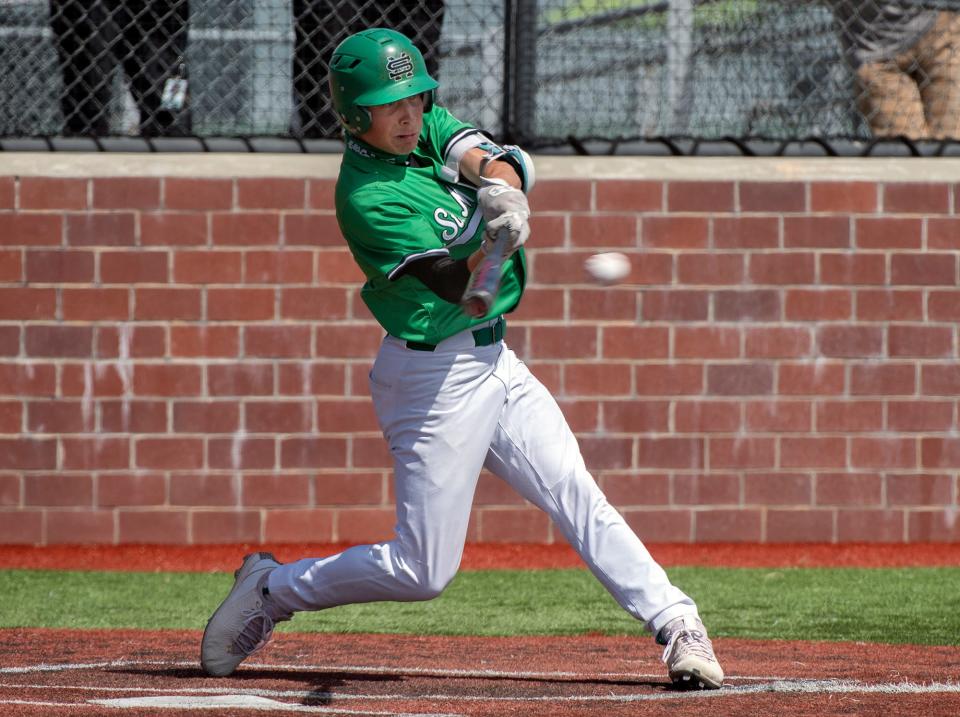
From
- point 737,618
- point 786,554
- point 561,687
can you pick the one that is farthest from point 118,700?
point 786,554

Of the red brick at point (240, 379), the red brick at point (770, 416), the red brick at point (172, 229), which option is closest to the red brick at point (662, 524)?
the red brick at point (770, 416)

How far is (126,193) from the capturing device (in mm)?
7234

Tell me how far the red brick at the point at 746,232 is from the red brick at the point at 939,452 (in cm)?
127

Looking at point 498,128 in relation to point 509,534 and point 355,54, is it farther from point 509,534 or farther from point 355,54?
point 355,54

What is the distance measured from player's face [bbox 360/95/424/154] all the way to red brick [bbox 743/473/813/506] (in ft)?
13.2

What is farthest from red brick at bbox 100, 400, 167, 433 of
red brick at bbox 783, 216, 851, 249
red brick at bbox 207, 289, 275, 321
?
red brick at bbox 783, 216, 851, 249

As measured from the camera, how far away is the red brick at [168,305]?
23.7 feet

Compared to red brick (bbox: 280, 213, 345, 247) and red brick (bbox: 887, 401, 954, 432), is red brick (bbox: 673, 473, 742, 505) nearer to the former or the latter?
red brick (bbox: 887, 401, 954, 432)

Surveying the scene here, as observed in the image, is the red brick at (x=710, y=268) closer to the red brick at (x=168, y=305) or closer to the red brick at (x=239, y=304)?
the red brick at (x=239, y=304)

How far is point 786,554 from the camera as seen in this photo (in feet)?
23.6

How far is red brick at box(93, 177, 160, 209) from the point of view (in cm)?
723

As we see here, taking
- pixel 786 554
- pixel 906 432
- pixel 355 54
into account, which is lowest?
pixel 786 554

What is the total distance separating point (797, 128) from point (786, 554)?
220 cm

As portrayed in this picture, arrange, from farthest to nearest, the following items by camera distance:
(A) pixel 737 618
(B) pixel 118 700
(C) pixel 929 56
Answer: (C) pixel 929 56 → (A) pixel 737 618 → (B) pixel 118 700
